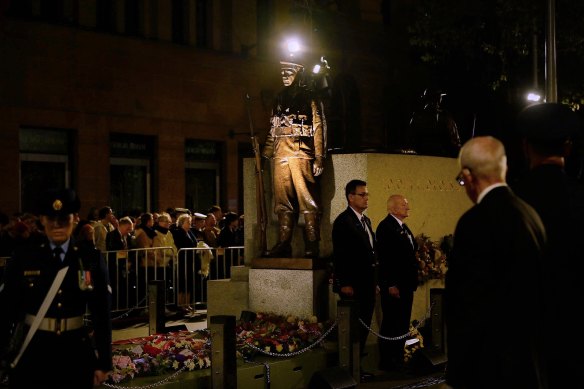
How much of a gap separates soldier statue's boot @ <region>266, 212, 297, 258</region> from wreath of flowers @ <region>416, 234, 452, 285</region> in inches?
68.2

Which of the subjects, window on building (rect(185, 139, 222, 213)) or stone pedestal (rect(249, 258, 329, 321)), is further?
window on building (rect(185, 139, 222, 213))

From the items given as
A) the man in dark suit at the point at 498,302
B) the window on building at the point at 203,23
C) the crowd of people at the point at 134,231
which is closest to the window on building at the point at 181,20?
the window on building at the point at 203,23

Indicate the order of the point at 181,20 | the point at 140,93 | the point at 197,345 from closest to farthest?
the point at 197,345, the point at 140,93, the point at 181,20

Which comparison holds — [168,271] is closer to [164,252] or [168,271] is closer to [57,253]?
[164,252]

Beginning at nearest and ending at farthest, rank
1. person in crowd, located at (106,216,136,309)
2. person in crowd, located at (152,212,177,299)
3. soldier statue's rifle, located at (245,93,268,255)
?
soldier statue's rifle, located at (245,93,268,255), person in crowd, located at (106,216,136,309), person in crowd, located at (152,212,177,299)

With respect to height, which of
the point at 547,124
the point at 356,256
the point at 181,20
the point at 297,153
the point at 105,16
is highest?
the point at 181,20

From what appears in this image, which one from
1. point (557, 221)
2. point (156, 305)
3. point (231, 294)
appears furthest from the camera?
point (231, 294)

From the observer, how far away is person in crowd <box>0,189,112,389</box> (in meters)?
6.20

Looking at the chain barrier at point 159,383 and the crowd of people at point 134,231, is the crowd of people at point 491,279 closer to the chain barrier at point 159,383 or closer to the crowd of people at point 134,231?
the chain barrier at point 159,383

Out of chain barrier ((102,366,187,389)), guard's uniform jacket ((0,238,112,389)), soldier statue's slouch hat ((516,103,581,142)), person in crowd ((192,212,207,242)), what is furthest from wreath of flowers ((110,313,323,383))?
person in crowd ((192,212,207,242))

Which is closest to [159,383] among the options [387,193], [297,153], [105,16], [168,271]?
[297,153]

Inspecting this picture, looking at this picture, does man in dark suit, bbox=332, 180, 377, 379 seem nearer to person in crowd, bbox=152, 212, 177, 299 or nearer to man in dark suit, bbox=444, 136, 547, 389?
person in crowd, bbox=152, 212, 177, 299

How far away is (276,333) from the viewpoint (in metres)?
11.2

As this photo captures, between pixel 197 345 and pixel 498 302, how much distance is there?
20.2ft
